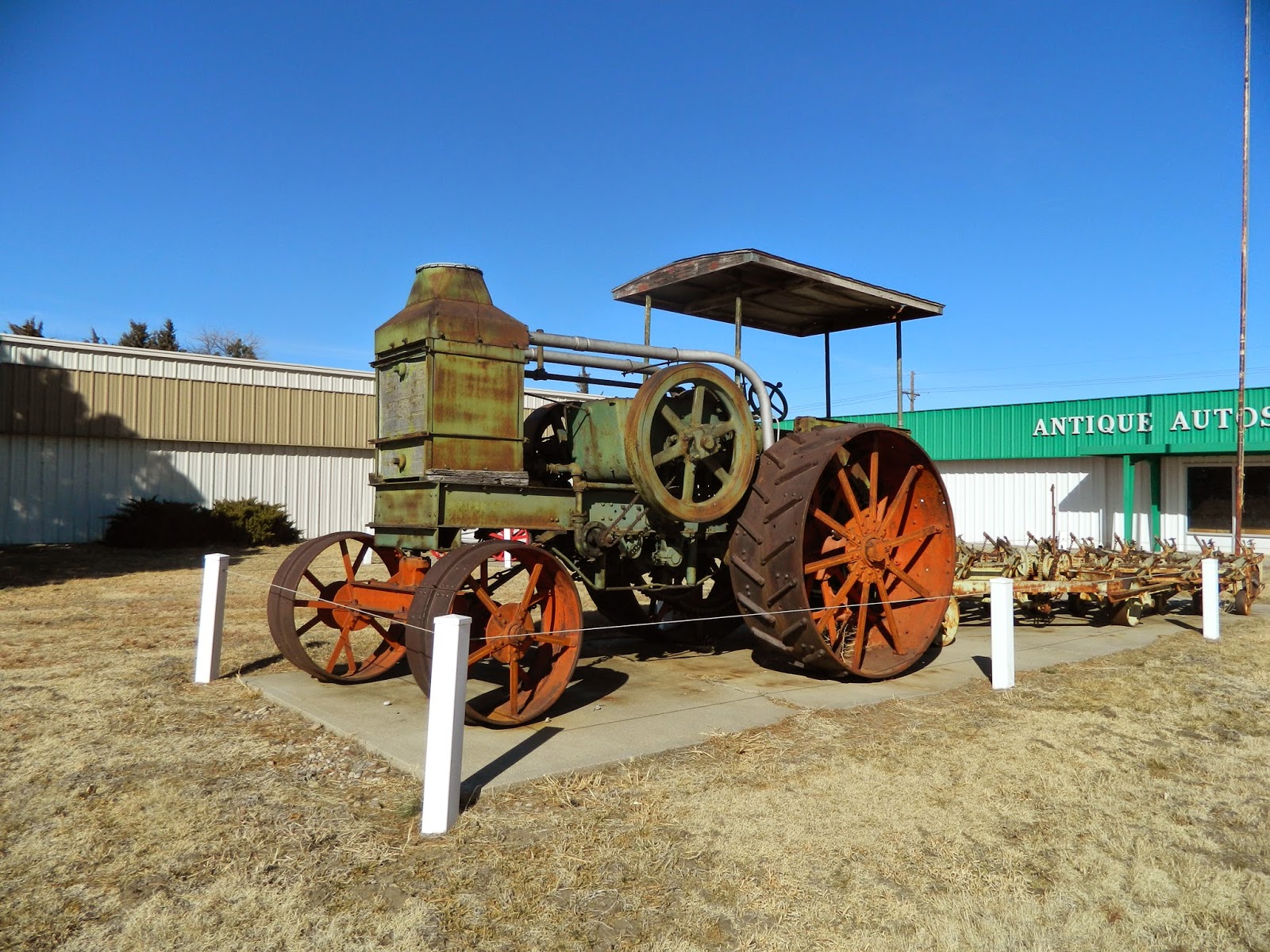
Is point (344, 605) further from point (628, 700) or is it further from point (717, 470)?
point (717, 470)

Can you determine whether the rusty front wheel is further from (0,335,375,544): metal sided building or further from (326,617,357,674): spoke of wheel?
(0,335,375,544): metal sided building

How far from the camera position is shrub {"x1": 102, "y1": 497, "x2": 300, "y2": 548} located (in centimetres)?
1894

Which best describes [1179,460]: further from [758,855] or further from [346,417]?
[758,855]

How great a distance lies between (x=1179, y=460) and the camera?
2230 centimetres

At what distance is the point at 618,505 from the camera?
6742mm

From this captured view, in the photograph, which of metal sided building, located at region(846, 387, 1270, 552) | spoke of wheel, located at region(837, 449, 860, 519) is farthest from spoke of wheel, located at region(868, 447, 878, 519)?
metal sided building, located at region(846, 387, 1270, 552)

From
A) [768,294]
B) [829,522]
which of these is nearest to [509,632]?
[829,522]

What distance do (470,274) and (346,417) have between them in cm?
1767

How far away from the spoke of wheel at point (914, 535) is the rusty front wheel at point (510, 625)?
3.06 m

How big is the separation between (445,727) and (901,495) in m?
4.98

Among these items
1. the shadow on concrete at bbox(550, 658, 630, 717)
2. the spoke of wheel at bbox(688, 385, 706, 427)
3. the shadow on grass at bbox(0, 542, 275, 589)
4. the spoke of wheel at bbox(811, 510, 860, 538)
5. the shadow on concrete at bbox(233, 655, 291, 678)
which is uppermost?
the spoke of wheel at bbox(688, 385, 706, 427)

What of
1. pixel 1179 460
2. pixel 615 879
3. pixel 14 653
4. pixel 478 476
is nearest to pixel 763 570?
pixel 478 476

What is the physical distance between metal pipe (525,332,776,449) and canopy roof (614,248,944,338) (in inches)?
27.2

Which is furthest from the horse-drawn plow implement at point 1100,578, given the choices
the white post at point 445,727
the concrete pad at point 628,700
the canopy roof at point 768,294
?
the white post at point 445,727
